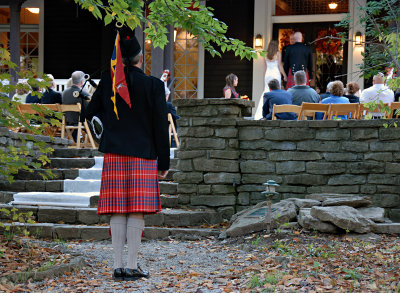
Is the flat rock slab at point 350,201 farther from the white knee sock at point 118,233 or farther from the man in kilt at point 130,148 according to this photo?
the white knee sock at point 118,233

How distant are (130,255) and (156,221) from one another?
8.02 feet

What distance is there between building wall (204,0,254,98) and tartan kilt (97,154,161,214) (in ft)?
35.0

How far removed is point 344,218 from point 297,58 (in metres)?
6.43

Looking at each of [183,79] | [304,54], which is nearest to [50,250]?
[304,54]

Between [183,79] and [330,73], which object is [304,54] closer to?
[330,73]

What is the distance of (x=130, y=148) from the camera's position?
15.4 ft

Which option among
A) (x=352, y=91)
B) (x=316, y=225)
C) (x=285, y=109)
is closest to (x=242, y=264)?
(x=316, y=225)

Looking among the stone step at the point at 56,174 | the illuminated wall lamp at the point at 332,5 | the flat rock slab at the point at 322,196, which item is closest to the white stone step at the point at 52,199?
the stone step at the point at 56,174

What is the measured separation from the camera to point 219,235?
6.83 metres

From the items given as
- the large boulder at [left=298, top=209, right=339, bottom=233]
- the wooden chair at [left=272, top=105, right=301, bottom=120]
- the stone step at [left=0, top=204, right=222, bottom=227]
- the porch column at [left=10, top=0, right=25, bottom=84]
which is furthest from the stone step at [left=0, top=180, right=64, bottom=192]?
the porch column at [left=10, top=0, right=25, bottom=84]

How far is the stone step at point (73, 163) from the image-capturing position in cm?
882

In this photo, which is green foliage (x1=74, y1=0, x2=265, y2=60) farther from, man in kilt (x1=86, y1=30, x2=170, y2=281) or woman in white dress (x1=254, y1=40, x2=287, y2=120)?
woman in white dress (x1=254, y1=40, x2=287, y2=120)

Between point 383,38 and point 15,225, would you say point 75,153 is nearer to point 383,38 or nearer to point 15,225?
point 15,225

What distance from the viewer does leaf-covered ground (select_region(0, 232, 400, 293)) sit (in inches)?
174
